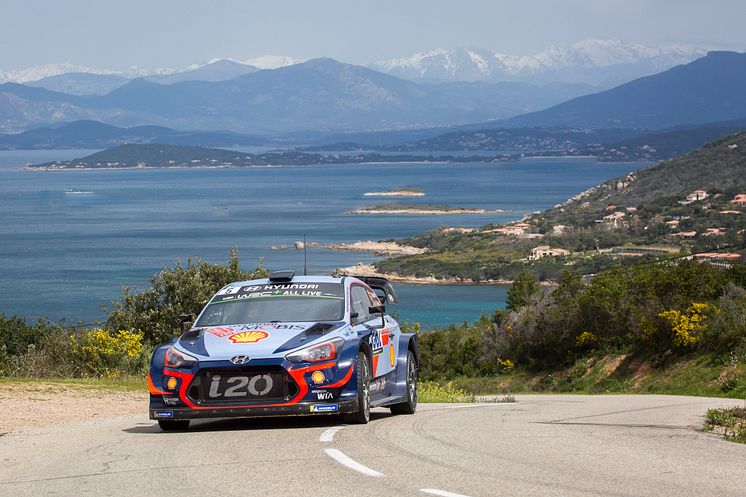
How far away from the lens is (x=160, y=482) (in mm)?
7953

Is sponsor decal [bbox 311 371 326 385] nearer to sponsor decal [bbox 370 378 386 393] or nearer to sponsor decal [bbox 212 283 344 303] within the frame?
sponsor decal [bbox 370 378 386 393]

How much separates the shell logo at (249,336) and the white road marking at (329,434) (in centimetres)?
109

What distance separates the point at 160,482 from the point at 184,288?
2309 cm

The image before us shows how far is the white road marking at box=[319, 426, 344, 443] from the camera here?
979 centimetres

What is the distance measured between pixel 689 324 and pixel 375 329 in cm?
Result: 2118

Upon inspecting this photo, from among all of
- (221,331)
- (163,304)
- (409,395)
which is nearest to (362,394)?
(221,331)

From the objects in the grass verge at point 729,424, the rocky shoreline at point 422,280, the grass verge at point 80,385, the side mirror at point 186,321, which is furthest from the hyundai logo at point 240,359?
the rocky shoreline at point 422,280

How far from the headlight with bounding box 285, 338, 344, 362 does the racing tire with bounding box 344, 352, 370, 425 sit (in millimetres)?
280

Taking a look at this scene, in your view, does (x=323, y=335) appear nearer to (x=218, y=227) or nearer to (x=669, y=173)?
(x=218, y=227)

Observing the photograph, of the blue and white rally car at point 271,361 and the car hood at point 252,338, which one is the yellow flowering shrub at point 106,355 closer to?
the blue and white rally car at point 271,361

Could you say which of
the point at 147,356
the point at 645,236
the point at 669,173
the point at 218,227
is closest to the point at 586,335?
the point at 147,356

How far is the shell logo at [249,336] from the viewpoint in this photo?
11.0 metres

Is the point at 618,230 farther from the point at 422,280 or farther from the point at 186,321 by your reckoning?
the point at 186,321

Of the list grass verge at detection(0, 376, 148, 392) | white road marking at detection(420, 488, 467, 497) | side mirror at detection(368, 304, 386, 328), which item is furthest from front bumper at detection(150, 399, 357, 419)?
grass verge at detection(0, 376, 148, 392)
